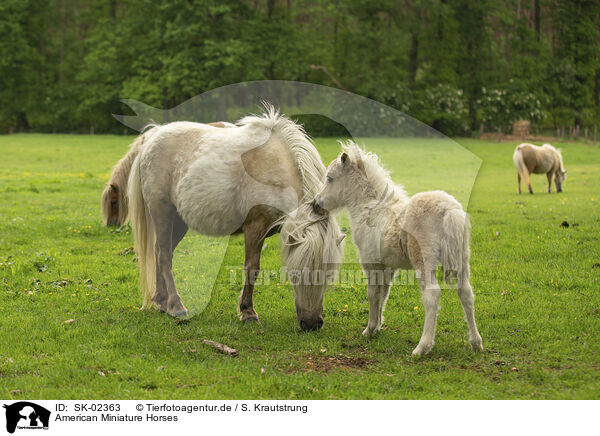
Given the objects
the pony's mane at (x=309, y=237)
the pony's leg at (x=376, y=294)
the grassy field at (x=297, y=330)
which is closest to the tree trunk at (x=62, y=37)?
the grassy field at (x=297, y=330)

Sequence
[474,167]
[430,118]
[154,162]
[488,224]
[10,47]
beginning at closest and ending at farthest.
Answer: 1. [474,167]
2. [154,162]
3. [488,224]
4. [430,118]
5. [10,47]

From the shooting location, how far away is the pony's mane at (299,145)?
5938 millimetres

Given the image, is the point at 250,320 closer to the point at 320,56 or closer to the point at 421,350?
the point at 421,350

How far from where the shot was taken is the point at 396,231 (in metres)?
5.25

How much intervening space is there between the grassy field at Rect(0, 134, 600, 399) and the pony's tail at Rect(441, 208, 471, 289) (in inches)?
33.5

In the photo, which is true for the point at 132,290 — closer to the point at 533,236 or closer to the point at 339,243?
the point at 339,243

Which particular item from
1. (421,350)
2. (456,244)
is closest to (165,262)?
(421,350)

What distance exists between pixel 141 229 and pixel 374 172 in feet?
10.8

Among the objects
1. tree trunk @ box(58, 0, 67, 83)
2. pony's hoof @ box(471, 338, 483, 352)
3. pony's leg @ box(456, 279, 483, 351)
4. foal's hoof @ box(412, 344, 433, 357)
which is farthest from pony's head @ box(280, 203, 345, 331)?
tree trunk @ box(58, 0, 67, 83)

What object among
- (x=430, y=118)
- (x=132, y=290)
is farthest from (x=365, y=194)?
(x=430, y=118)

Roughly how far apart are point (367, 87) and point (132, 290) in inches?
1434

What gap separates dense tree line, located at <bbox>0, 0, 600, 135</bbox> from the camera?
3778cm

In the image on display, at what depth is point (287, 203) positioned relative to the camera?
5.88m
